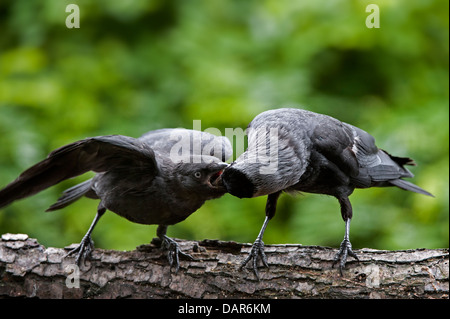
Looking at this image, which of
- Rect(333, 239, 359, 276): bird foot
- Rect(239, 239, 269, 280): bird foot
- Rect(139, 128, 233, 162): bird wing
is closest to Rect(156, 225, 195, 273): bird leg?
Rect(239, 239, 269, 280): bird foot

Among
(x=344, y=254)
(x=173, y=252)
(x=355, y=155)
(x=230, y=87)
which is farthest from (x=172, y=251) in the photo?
(x=230, y=87)

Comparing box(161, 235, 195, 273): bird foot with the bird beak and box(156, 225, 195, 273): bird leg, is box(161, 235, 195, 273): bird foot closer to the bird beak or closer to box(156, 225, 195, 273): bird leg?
box(156, 225, 195, 273): bird leg

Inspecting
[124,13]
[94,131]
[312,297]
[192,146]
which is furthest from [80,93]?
[312,297]

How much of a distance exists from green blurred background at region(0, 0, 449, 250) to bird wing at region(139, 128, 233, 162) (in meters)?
1.22

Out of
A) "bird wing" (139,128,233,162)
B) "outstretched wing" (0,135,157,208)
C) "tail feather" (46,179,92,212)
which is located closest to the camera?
"outstretched wing" (0,135,157,208)

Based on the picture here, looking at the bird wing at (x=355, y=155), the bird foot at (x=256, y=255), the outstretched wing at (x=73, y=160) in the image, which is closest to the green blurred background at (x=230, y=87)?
the bird wing at (x=355, y=155)

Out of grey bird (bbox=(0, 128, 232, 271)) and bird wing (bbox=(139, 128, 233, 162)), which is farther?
bird wing (bbox=(139, 128, 233, 162))

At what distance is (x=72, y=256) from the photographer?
4.45 metres

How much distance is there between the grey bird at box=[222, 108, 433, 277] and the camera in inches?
149

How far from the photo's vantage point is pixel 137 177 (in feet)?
14.9

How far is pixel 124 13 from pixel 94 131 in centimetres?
187

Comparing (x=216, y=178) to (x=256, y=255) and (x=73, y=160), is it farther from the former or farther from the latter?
(x=73, y=160)

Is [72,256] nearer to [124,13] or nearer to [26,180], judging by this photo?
[26,180]

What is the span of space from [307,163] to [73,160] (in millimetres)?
1722
